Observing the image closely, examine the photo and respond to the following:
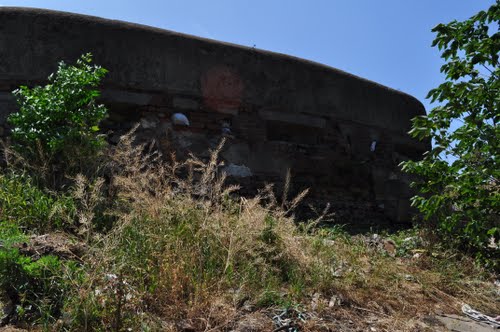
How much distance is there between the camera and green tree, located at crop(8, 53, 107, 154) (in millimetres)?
3547

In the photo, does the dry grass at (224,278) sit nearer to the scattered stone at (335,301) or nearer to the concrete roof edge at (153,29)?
the scattered stone at (335,301)

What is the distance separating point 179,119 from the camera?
4793 millimetres

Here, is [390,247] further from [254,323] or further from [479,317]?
[254,323]

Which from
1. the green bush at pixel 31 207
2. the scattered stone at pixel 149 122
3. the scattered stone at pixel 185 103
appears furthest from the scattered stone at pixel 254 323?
the scattered stone at pixel 185 103

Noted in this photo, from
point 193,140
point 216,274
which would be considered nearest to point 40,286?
point 216,274

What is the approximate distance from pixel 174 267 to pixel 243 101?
9.94 feet

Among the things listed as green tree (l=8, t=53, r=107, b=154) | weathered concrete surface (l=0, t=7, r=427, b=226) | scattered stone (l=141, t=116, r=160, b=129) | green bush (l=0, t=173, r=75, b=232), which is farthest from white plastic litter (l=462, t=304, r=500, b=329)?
scattered stone (l=141, t=116, r=160, b=129)

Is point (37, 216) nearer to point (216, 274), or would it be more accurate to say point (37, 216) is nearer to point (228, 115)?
point (216, 274)

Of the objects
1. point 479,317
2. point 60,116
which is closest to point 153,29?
point 60,116

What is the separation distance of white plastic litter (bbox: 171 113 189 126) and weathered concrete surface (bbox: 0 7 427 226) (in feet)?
0.18

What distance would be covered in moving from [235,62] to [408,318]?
335 cm

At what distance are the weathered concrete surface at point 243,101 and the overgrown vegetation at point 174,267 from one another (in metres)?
0.94

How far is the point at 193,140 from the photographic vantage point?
4848 mm

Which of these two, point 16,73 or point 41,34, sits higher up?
point 41,34
